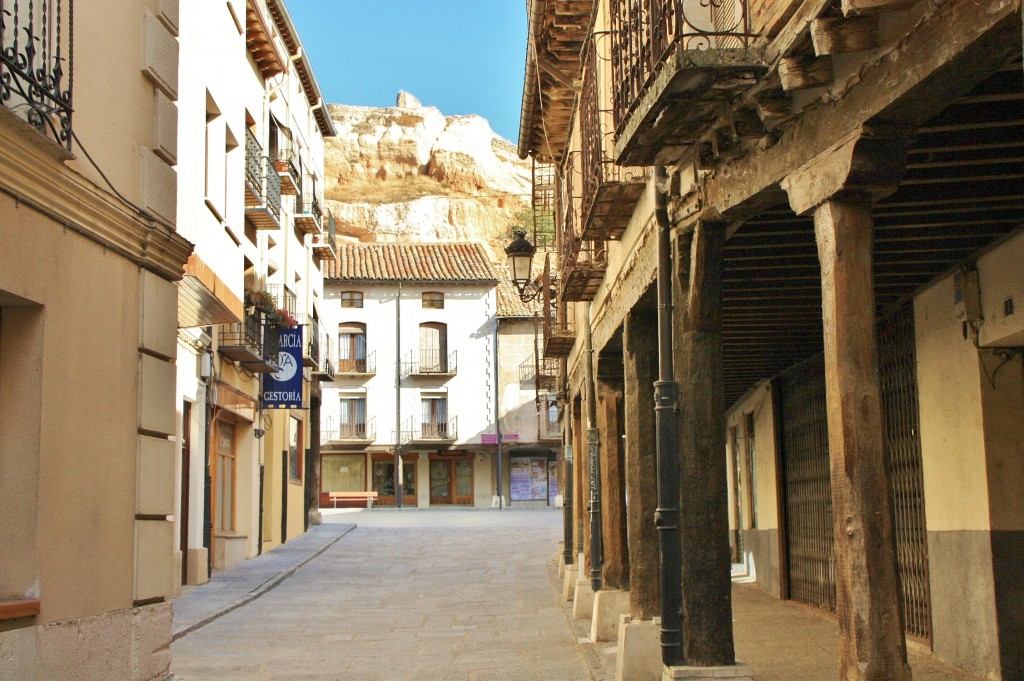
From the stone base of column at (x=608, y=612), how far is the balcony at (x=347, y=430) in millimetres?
40443

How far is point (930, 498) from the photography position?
9.59 meters

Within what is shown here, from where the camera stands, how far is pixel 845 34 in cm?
516

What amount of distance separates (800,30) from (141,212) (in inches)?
171

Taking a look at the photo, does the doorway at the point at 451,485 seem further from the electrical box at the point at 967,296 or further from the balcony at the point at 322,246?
the electrical box at the point at 967,296

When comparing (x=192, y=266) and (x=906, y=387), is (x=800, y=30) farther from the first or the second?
(x=192, y=266)

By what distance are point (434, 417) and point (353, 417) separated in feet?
11.4

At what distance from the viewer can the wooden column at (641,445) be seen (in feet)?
33.4

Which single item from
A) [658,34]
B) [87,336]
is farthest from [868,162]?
[87,336]

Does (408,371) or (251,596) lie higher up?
(408,371)

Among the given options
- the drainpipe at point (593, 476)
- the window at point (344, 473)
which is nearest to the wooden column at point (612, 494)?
the drainpipe at point (593, 476)

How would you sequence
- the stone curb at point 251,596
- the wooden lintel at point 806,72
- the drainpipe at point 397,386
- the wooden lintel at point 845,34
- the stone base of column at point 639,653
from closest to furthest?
the wooden lintel at point 845,34 < the wooden lintel at point 806,72 < the stone base of column at point 639,653 < the stone curb at point 251,596 < the drainpipe at point 397,386

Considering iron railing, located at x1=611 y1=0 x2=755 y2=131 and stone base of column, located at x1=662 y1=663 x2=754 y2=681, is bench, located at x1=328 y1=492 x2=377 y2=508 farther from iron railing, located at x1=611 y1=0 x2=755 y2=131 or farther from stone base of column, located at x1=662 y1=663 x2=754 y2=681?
stone base of column, located at x1=662 y1=663 x2=754 y2=681

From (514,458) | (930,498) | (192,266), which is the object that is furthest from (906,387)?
(514,458)

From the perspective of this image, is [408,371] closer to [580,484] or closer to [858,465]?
[580,484]
